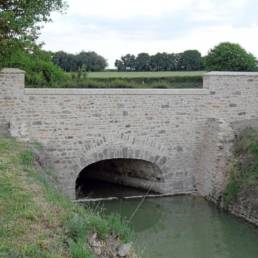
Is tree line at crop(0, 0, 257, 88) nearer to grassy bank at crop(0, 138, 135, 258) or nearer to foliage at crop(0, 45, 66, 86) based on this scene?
foliage at crop(0, 45, 66, 86)

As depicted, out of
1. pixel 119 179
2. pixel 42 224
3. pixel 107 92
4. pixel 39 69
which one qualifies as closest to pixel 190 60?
pixel 39 69

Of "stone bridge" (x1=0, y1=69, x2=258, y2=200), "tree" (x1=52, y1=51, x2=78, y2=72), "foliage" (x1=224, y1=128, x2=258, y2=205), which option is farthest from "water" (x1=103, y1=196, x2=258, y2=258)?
"tree" (x1=52, y1=51, x2=78, y2=72)

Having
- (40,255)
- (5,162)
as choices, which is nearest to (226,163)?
(5,162)

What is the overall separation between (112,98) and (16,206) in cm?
749

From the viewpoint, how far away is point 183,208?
13.9 metres

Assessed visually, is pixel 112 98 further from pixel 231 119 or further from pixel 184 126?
pixel 231 119

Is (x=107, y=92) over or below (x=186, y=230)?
over

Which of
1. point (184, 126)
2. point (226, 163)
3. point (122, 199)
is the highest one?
point (184, 126)

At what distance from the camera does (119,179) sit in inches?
675

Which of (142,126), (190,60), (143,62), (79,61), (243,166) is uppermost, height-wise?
(190,60)

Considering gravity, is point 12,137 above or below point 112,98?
below

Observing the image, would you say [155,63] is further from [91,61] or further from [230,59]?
[230,59]

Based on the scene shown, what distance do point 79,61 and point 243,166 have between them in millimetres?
25446

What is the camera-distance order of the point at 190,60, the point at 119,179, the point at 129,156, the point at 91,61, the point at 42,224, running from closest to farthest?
the point at 42,224 < the point at 129,156 < the point at 119,179 < the point at 91,61 < the point at 190,60
